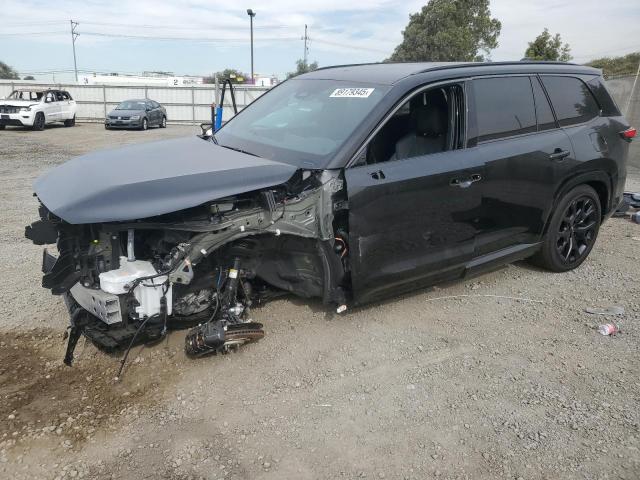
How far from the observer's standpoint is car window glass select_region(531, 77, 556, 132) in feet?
14.3

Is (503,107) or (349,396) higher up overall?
(503,107)

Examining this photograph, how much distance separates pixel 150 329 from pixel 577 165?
3.82m

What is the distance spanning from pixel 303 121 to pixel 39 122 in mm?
20097

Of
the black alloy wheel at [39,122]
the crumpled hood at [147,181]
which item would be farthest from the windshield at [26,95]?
the crumpled hood at [147,181]

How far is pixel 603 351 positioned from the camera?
11.9 feet

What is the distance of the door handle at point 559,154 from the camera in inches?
170

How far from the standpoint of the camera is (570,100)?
Result: 15.3ft

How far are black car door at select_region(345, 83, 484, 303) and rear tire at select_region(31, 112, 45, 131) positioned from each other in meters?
20.2

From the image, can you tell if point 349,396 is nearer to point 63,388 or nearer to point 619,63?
point 63,388

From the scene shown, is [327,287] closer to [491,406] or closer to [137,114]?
[491,406]

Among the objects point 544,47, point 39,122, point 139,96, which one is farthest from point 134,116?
point 544,47

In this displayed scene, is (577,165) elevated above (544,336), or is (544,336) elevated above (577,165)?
(577,165)

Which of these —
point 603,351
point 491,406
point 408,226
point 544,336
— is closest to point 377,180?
point 408,226

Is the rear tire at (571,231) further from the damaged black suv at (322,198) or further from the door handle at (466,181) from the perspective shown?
the door handle at (466,181)
